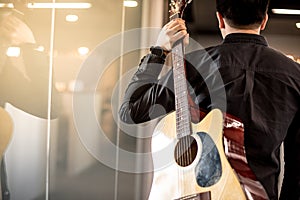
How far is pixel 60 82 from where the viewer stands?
2086 mm

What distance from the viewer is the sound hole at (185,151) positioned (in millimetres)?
958

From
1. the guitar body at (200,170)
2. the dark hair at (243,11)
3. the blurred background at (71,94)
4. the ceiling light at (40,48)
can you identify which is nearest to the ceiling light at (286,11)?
the blurred background at (71,94)

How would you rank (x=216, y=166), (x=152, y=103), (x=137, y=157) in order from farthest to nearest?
(x=137, y=157) → (x=152, y=103) → (x=216, y=166)

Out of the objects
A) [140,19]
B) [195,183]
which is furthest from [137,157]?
[195,183]

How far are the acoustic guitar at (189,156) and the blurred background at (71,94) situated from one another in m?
0.97

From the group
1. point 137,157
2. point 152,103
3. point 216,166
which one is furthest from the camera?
point 137,157

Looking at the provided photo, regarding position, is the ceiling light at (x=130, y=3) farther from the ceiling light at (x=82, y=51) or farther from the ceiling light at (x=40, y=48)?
the ceiling light at (x=40, y=48)

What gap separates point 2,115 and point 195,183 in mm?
1468

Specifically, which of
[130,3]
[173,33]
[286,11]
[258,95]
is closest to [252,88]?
[258,95]

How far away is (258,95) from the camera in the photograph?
2.98 ft

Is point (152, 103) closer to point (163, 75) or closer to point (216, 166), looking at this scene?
point (163, 75)

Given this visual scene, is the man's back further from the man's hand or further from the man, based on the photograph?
the man's hand

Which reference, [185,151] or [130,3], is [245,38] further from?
[130,3]

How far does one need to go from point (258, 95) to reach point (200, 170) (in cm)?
20
